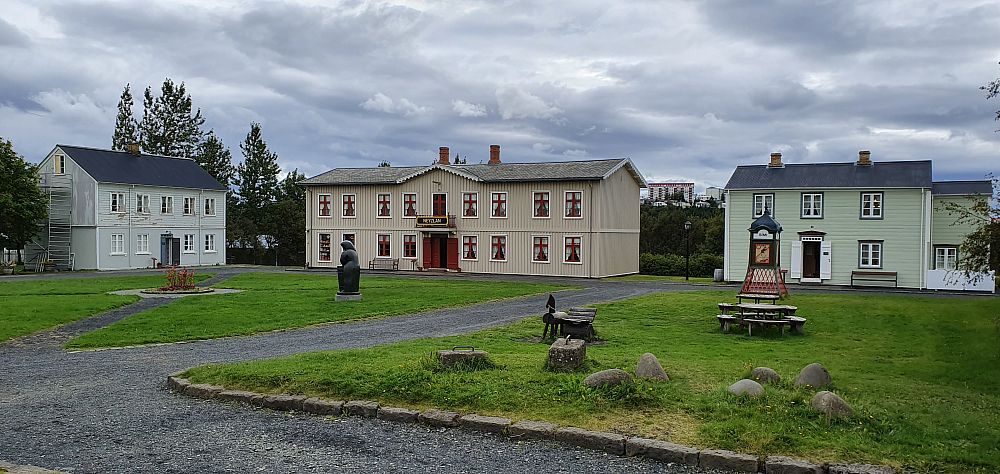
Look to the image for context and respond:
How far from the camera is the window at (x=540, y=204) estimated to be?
43562 mm

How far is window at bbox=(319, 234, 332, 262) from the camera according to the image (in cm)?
5091

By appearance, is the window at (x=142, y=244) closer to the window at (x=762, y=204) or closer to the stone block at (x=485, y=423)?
the window at (x=762, y=204)

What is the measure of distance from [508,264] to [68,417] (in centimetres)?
3611

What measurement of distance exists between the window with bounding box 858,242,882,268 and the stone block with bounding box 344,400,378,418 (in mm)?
34548

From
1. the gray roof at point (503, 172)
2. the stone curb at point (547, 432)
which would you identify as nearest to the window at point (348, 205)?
the gray roof at point (503, 172)

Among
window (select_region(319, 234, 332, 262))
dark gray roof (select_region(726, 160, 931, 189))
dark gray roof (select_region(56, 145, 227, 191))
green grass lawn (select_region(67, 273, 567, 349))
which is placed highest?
dark gray roof (select_region(56, 145, 227, 191))

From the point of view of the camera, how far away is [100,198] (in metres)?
47.8

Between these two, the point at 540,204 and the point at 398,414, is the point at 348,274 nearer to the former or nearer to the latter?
the point at 398,414

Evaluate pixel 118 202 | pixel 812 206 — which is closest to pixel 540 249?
pixel 812 206

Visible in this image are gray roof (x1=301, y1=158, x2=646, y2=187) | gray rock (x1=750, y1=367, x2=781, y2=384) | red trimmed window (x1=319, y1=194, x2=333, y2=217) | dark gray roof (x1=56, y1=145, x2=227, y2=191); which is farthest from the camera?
red trimmed window (x1=319, y1=194, x2=333, y2=217)

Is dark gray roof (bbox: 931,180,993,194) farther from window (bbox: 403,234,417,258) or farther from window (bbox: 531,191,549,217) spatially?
window (bbox: 403,234,417,258)

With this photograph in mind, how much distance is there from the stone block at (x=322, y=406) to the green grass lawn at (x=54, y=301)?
11.0 m

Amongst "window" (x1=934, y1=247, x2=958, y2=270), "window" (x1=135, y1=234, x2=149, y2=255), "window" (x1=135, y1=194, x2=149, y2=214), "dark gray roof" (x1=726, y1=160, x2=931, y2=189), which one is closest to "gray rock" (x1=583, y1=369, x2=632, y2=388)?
"dark gray roof" (x1=726, y1=160, x2=931, y2=189)

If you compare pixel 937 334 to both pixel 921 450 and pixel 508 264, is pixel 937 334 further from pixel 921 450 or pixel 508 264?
pixel 508 264
